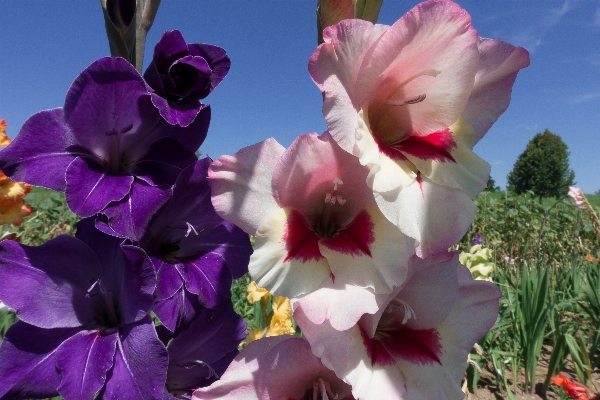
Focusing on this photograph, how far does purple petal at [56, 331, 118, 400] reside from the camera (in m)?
0.63

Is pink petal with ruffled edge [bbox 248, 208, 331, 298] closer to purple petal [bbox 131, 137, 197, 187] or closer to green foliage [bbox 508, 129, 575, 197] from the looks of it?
purple petal [bbox 131, 137, 197, 187]

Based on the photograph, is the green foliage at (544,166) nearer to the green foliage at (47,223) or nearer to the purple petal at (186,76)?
the green foliage at (47,223)

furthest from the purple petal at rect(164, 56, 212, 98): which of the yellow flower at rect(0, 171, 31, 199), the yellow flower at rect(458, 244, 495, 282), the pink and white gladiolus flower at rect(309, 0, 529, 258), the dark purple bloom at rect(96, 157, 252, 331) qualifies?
the yellow flower at rect(458, 244, 495, 282)

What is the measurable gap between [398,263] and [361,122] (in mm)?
189

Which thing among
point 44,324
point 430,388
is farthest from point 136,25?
point 430,388

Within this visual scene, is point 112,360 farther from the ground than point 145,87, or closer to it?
closer to it

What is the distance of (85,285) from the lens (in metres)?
0.73

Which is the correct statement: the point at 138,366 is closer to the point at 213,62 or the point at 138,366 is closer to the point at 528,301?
the point at 213,62

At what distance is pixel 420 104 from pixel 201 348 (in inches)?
22.4

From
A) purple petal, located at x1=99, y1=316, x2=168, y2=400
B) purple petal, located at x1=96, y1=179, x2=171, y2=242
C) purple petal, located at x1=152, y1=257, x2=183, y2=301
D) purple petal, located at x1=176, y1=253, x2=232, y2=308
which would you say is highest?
purple petal, located at x1=96, y1=179, x2=171, y2=242

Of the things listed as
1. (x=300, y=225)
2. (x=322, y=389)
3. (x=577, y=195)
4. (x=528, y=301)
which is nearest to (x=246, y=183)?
(x=300, y=225)

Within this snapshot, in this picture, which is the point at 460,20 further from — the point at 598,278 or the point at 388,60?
the point at 598,278

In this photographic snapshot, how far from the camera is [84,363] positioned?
0.66 meters

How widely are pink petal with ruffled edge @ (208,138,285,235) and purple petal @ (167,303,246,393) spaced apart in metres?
0.27
